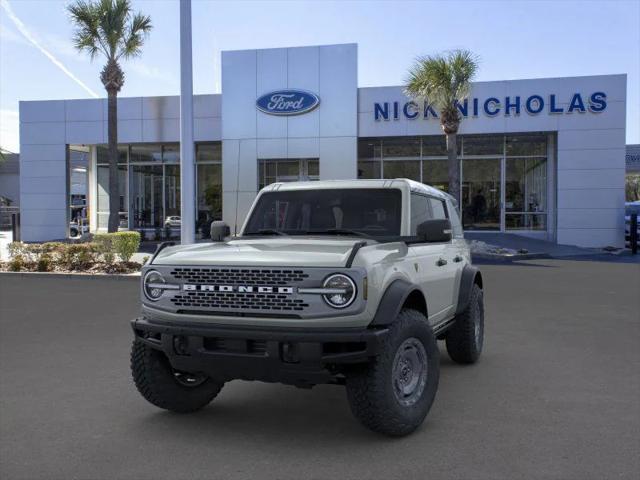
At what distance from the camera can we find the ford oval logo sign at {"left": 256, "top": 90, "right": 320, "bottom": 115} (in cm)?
2566

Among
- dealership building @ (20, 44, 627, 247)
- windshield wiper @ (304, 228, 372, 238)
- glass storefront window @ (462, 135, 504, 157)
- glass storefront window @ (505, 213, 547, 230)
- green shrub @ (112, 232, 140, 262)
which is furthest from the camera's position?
glass storefront window @ (462, 135, 504, 157)

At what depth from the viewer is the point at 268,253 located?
427cm

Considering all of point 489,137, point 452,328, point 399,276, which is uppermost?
point 489,137

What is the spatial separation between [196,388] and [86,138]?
2654 cm

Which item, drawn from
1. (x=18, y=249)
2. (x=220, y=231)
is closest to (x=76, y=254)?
(x=18, y=249)

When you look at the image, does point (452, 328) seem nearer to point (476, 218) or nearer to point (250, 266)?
point (250, 266)

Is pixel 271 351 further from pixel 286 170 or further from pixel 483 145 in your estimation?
pixel 483 145

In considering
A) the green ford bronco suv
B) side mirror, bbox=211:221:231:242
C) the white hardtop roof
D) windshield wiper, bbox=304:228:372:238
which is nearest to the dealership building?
the white hardtop roof

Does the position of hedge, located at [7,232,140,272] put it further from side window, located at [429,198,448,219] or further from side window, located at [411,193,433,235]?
side window, located at [411,193,433,235]

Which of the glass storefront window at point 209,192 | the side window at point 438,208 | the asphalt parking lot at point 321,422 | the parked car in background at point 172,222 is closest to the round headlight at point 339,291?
the asphalt parking lot at point 321,422

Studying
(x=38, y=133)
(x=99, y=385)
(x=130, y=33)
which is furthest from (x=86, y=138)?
(x=99, y=385)

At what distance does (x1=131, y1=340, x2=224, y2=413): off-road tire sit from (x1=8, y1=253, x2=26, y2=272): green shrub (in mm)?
12622

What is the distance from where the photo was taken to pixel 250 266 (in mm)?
4102

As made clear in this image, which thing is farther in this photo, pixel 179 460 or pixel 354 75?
pixel 354 75
